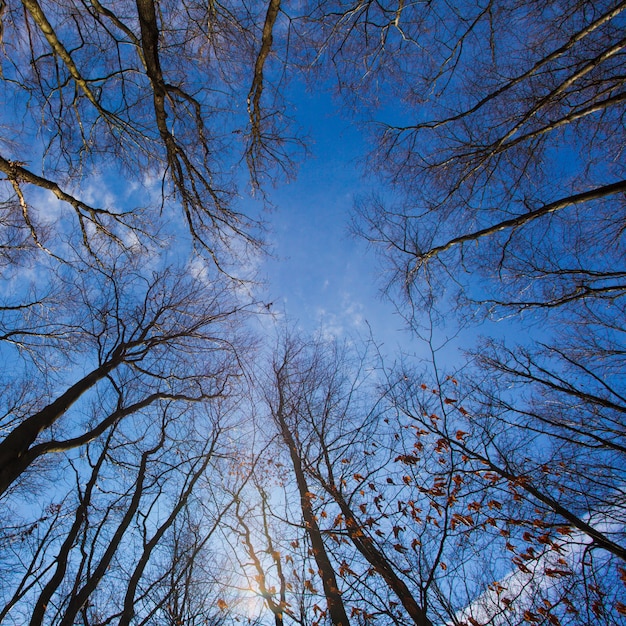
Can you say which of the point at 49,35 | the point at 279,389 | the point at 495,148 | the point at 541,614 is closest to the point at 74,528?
the point at 279,389

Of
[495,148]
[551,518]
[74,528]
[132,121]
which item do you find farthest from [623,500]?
[132,121]

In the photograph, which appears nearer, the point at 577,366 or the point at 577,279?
the point at 577,279

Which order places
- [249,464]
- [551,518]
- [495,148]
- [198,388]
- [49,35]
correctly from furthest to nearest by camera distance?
[198,388] → [249,464] → [495,148] → [551,518] → [49,35]

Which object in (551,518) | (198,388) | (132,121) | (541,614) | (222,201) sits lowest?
(541,614)

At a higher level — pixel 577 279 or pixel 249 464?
pixel 577 279

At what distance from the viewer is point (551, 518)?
445 cm

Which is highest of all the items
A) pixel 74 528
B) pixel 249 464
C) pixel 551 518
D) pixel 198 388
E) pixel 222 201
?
pixel 222 201

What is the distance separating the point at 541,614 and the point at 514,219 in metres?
4.52

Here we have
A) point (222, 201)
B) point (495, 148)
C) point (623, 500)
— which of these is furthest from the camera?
point (222, 201)

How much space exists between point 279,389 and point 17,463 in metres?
4.83

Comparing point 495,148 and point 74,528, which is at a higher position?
point 495,148

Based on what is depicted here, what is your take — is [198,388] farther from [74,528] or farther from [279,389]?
[74,528]

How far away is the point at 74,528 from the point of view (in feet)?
17.3

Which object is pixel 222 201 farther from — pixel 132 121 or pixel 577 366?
pixel 577 366
